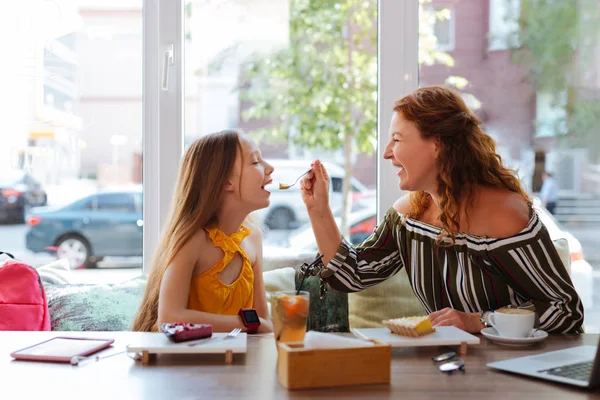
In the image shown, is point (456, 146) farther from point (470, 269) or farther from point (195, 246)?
point (195, 246)

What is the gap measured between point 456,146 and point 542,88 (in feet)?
3.43

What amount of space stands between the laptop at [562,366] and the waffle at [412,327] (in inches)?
7.8

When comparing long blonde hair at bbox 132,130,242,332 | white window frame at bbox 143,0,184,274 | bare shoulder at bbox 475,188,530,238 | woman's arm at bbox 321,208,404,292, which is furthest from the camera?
white window frame at bbox 143,0,184,274

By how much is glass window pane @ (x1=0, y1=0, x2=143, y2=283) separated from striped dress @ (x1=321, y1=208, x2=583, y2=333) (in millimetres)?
1176

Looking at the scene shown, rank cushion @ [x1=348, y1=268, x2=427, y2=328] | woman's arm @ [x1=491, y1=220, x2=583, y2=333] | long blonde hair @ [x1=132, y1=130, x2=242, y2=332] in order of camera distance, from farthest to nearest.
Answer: cushion @ [x1=348, y1=268, x2=427, y2=328], long blonde hair @ [x1=132, y1=130, x2=242, y2=332], woman's arm @ [x1=491, y1=220, x2=583, y2=333]

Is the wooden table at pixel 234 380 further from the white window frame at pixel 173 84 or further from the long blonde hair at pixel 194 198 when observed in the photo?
the white window frame at pixel 173 84

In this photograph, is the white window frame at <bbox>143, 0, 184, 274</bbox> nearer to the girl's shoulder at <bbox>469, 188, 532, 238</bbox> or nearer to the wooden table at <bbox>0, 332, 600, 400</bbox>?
the girl's shoulder at <bbox>469, 188, 532, 238</bbox>

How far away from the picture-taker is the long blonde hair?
204cm

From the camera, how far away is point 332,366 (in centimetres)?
120

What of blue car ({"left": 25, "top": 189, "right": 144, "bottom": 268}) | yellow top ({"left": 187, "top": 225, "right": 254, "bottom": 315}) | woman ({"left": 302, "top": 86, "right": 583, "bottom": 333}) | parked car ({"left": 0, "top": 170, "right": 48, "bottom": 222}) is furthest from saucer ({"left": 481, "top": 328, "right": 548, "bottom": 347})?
parked car ({"left": 0, "top": 170, "right": 48, "bottom": 222})

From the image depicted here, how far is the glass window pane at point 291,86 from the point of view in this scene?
115 inches

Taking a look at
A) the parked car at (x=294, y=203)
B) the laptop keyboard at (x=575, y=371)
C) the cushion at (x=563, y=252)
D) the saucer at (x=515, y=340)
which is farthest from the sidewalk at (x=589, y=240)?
the laptop keyboard at (x=575, y=371)

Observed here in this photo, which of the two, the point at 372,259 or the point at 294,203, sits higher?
the point at 294,203

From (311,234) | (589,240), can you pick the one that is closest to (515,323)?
(311,234)
